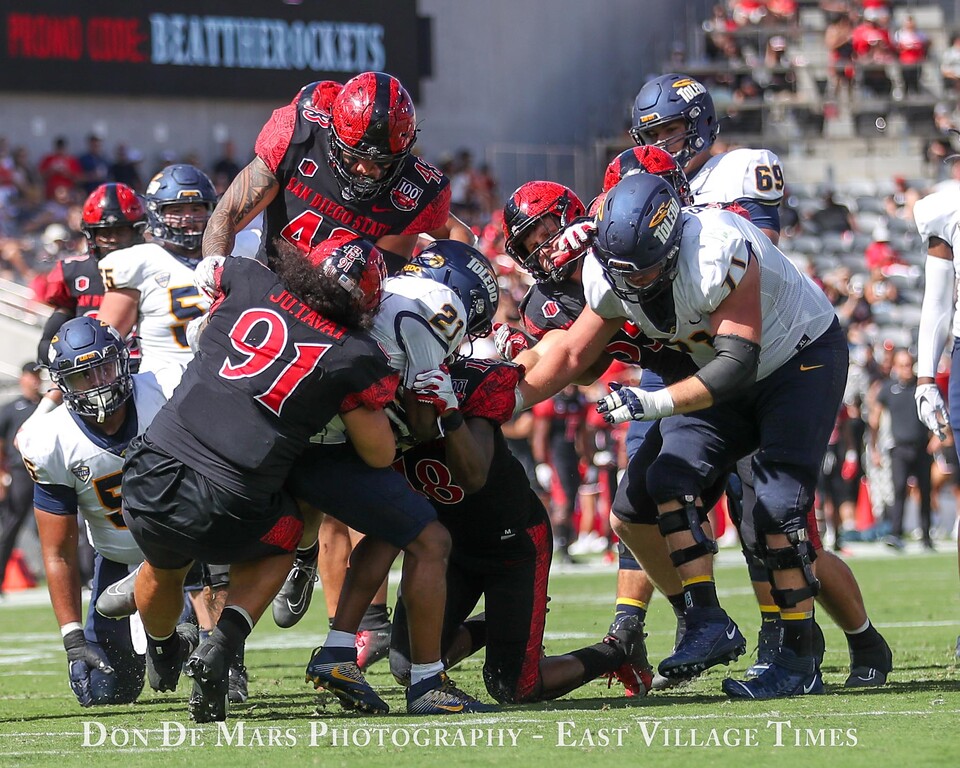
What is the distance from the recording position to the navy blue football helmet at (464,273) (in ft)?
16.9

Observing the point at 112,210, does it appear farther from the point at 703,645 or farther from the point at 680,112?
the point at 703,645

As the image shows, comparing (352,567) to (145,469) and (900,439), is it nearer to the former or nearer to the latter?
(145,469)

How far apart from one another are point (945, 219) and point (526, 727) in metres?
2.85

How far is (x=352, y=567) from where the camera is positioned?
16.7 feet

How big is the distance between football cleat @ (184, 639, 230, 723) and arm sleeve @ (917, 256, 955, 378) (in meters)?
3.03

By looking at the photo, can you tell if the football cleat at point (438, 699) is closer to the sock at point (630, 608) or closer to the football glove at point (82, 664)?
the sock at point (630, 608)

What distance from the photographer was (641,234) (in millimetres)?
4855

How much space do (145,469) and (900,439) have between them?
427 inches

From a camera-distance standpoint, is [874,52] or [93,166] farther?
[874,52]

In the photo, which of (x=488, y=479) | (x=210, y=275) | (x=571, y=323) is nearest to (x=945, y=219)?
(x=571, y=323)

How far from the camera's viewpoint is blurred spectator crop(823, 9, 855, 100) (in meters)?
24.4

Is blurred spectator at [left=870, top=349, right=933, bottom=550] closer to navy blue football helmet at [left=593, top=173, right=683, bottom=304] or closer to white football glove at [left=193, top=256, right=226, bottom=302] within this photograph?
navy blue football helmet at [left=593, top=173, right=683, bottom=304]

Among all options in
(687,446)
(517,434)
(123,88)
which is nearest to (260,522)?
(687,446)

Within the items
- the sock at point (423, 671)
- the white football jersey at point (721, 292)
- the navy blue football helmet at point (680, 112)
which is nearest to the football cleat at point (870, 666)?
the white football jersey at point (721, 292)
